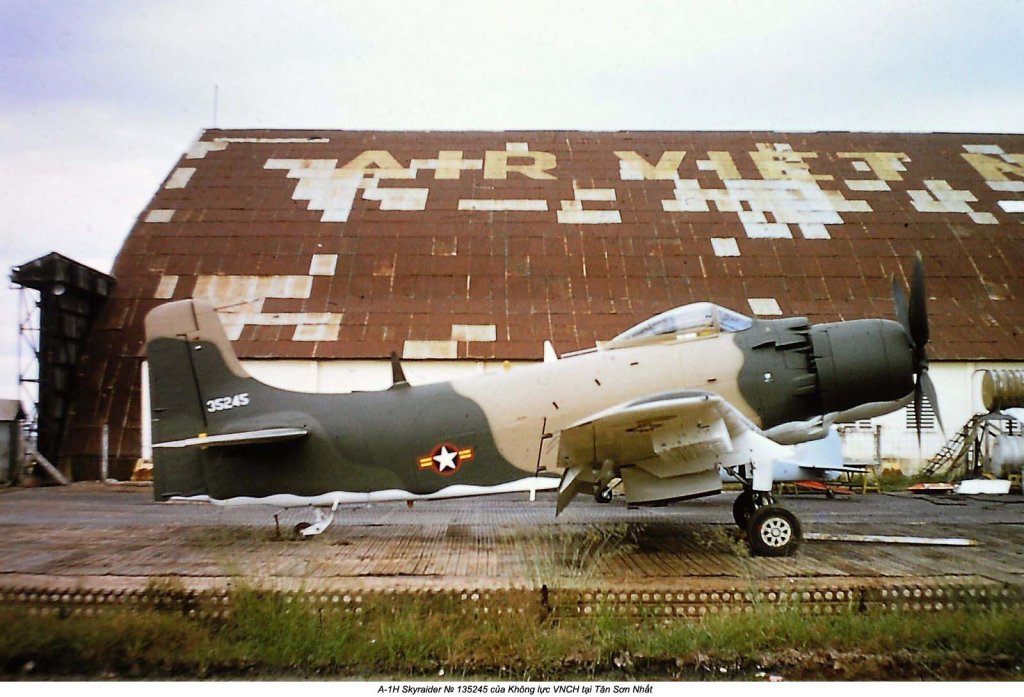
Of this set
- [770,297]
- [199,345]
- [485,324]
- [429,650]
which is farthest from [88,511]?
[770,297]

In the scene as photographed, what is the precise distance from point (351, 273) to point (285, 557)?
8.79 metres

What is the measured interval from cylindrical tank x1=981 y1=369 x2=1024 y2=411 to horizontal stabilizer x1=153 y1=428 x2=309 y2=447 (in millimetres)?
14313

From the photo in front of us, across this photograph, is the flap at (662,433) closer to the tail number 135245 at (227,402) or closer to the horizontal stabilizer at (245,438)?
the horizontal stabilizer at (245,438)

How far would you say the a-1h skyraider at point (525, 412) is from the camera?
781 centimetres

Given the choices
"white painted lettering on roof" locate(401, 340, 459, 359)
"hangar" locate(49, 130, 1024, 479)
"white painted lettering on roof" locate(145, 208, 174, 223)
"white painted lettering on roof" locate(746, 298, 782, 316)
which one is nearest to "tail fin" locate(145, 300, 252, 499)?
"hangar" locate(49, 130, 1024, 479)

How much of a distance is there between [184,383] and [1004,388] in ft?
51.6

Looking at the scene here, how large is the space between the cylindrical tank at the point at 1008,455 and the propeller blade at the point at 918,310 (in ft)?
33.6

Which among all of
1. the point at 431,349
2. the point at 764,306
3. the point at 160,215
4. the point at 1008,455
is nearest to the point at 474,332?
the point at 431,349

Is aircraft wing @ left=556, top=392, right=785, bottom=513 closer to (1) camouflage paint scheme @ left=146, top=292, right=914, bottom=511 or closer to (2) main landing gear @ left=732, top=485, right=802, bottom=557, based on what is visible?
(1) camouflage paint scheme @ left=146, top=292, right=914, bottom=511

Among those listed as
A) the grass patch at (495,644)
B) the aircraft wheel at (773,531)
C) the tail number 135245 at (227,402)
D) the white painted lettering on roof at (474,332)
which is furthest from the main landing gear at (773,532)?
the white painted lettering on roof at (474,332)

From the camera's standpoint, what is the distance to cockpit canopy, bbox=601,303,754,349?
796 cm

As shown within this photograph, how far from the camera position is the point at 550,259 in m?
14.5

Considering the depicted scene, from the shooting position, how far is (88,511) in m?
10.8

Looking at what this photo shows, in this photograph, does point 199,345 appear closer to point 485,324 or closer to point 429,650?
point 429,650
